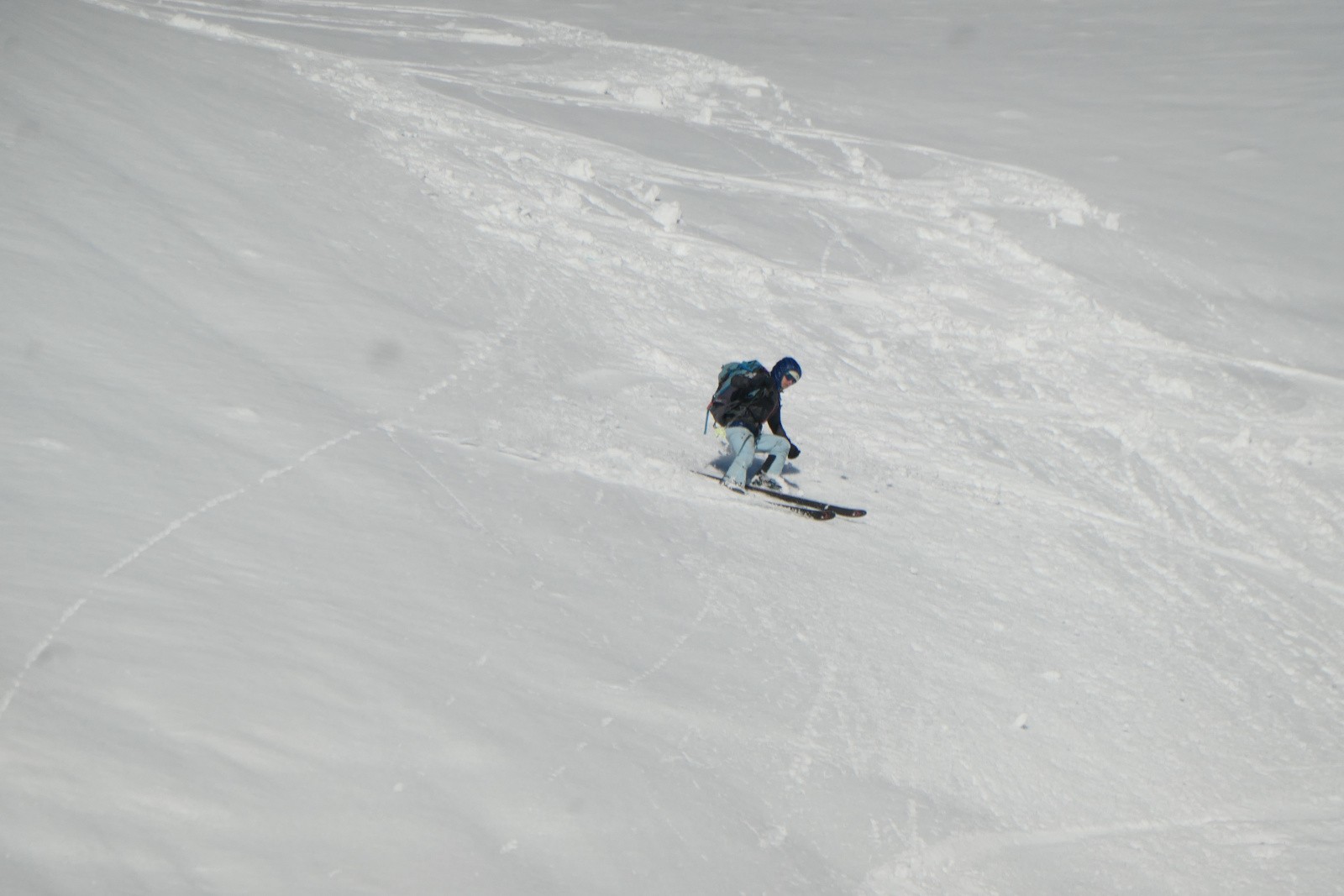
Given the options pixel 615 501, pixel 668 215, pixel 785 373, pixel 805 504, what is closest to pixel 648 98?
pixel 668 215

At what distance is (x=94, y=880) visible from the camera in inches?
107

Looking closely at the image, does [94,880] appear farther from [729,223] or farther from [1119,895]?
[729,223]

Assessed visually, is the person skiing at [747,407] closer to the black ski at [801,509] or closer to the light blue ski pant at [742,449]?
the light blue ski pant at [742,449]

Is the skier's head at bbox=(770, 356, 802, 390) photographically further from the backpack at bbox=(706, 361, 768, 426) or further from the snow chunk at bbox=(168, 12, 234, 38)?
the snow chunk at bbox=(168, 12, 234, 38)

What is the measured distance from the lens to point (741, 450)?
7348 millimetres

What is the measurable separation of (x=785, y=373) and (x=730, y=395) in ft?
1.31

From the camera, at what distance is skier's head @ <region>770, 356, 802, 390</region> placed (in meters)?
7.31

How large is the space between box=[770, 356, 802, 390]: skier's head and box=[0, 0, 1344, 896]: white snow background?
2.88 ft

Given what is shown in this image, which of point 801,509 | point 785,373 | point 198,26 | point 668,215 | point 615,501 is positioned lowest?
point 615,501

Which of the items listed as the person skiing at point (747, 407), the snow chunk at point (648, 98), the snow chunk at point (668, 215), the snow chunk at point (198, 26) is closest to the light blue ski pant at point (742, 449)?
the person skiing at point (747, 407)

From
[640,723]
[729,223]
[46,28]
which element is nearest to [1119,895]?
[640,723]

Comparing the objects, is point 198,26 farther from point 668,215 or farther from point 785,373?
point 785,373

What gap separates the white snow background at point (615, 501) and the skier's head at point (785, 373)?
0.88m

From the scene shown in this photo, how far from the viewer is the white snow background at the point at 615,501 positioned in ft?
12.1
